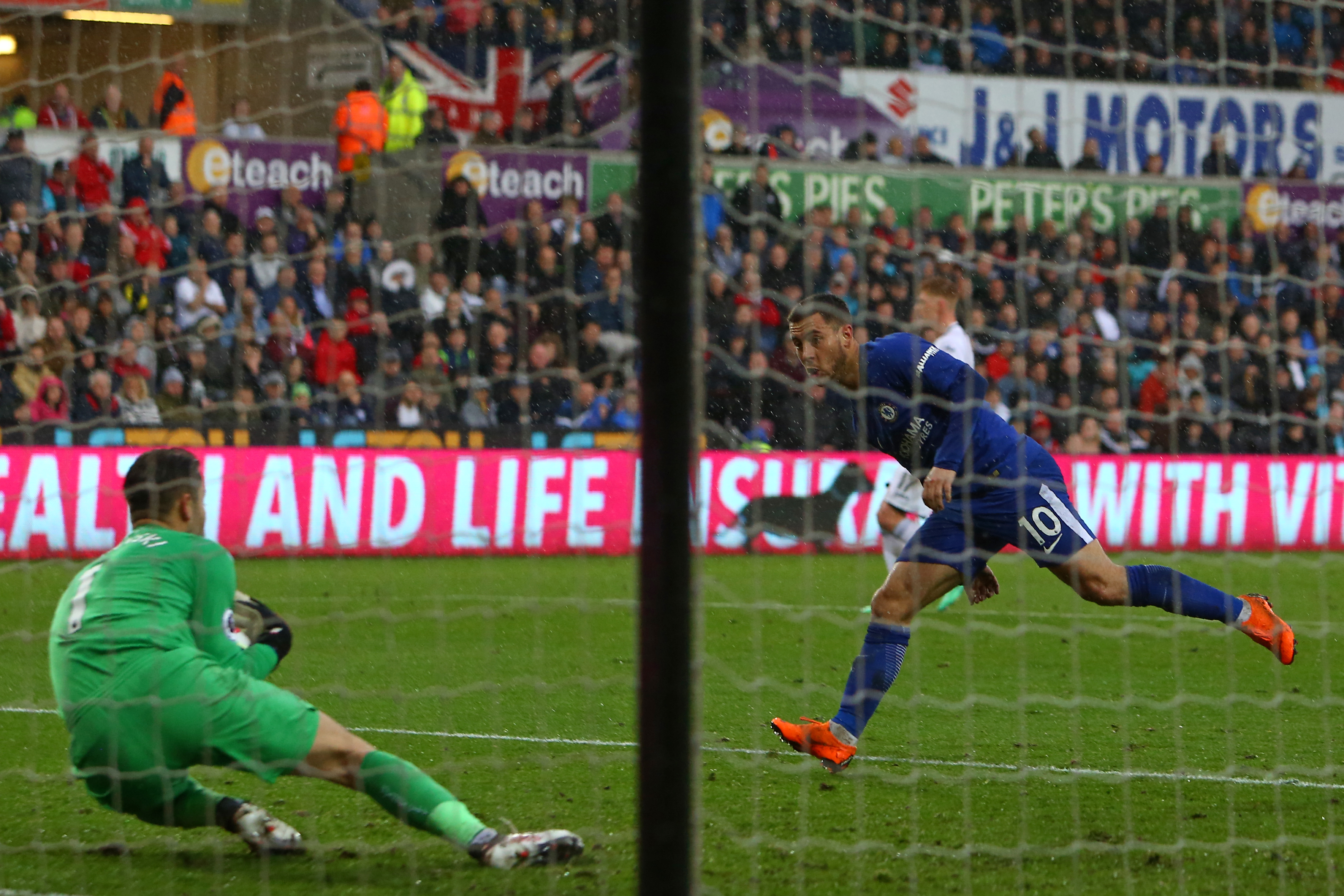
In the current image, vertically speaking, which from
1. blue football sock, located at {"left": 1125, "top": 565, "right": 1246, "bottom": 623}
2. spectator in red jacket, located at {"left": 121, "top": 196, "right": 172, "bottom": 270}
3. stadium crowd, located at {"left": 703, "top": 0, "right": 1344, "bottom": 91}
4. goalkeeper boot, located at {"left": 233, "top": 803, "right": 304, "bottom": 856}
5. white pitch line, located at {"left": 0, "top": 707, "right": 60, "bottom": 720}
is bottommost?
white pitch line, located at {"left": 0, "top": 707, "right": 60, "bottom": 720}

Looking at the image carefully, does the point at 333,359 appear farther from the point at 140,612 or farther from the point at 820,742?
the point at 140,612

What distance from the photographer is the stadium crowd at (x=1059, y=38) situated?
49.8ft

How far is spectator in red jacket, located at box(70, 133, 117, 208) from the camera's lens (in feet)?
30.2

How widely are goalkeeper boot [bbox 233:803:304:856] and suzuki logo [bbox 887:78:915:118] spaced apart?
A: 12.9m

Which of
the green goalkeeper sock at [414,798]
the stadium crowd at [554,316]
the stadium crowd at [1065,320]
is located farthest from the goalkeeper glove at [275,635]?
the stadium crowd at [1065,320]

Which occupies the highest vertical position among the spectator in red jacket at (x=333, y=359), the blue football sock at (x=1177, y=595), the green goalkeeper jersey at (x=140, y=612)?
the spectator in red jacket at (x=333, y=359)

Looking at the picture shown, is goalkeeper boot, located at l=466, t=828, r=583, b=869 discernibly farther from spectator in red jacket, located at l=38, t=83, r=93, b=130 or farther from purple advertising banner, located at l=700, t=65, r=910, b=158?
purple advertising banner, located at l=700, t=65, r=910, b=158

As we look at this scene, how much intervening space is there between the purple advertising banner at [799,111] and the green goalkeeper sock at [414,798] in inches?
465

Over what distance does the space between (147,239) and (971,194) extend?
8.10 meters

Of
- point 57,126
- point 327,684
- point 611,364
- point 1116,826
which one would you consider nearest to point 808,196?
point 611,364

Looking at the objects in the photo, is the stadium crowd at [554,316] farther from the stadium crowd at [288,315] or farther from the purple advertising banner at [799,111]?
the purple advertising banner at [799,111]

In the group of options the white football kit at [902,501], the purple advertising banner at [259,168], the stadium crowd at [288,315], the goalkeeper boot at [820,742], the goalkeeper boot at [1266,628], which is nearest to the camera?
the goalkeeper boot at [820,742]

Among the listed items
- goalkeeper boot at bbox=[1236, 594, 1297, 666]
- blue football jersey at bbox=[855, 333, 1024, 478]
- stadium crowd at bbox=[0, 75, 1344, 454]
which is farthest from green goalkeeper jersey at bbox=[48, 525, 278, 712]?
stadium crowd at bbox=[0, 75, 1344, 454]

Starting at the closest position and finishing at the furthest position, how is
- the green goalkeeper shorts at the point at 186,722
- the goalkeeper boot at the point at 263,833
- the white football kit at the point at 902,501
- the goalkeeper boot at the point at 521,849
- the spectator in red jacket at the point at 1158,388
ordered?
the green goalkeeper shorts at the point at 186,722, the goalkeeper boot at the point at 521,849, the goalkeeper boot at the point at 263,833, the white football kit at the point at 902,501, the spectator in red jacket at the point at 1158,388
